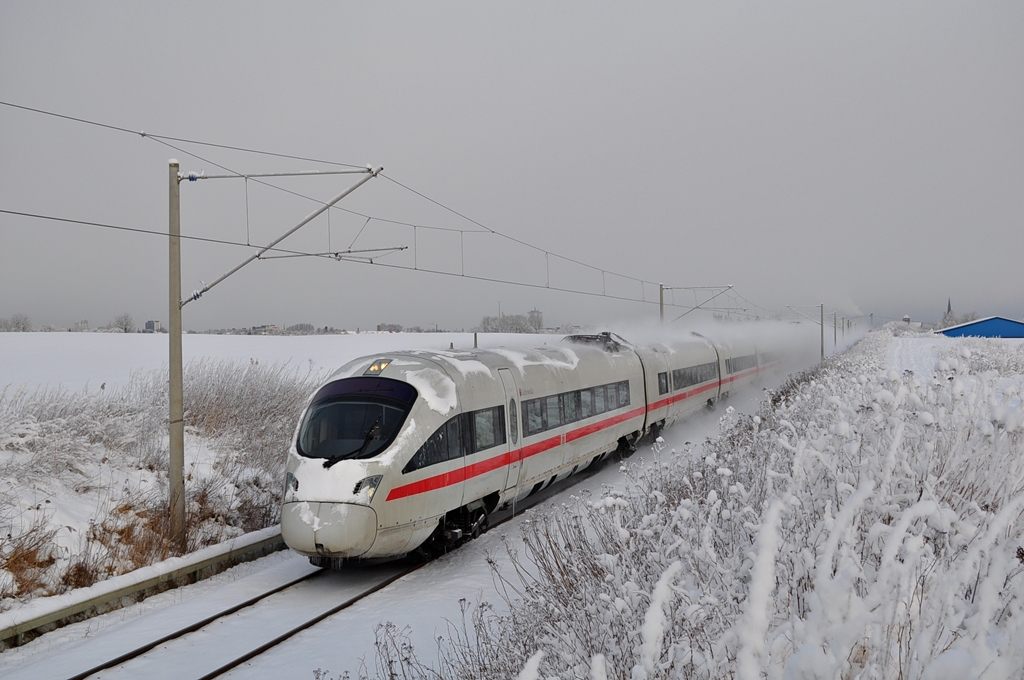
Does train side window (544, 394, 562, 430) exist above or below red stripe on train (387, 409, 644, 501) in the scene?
above

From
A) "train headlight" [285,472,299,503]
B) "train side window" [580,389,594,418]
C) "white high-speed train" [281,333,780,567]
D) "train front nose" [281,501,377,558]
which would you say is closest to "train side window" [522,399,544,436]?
"white high-speed train" [281,333,780,567]

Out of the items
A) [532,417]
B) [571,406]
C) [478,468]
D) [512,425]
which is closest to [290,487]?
[478,468]

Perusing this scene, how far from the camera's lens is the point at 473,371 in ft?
34.5

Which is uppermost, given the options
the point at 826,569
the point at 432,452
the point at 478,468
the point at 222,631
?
the point at 826,569

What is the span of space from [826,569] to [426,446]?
23.2 ft

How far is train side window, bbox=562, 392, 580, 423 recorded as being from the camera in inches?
513

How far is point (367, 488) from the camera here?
8422 mm

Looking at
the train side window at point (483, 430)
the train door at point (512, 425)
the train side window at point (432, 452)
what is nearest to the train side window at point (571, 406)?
the train door at point (512, 425)

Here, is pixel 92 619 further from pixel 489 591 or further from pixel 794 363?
→ pixel 794 363

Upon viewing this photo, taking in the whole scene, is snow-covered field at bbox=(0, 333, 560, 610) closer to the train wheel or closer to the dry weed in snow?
the dry weed in snow

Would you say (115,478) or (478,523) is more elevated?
(115,478)

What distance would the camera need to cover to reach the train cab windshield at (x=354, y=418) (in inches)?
348

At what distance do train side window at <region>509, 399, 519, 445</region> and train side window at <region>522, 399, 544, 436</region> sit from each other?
0.77ft

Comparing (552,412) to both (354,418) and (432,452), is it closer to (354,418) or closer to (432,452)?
(432,452)
